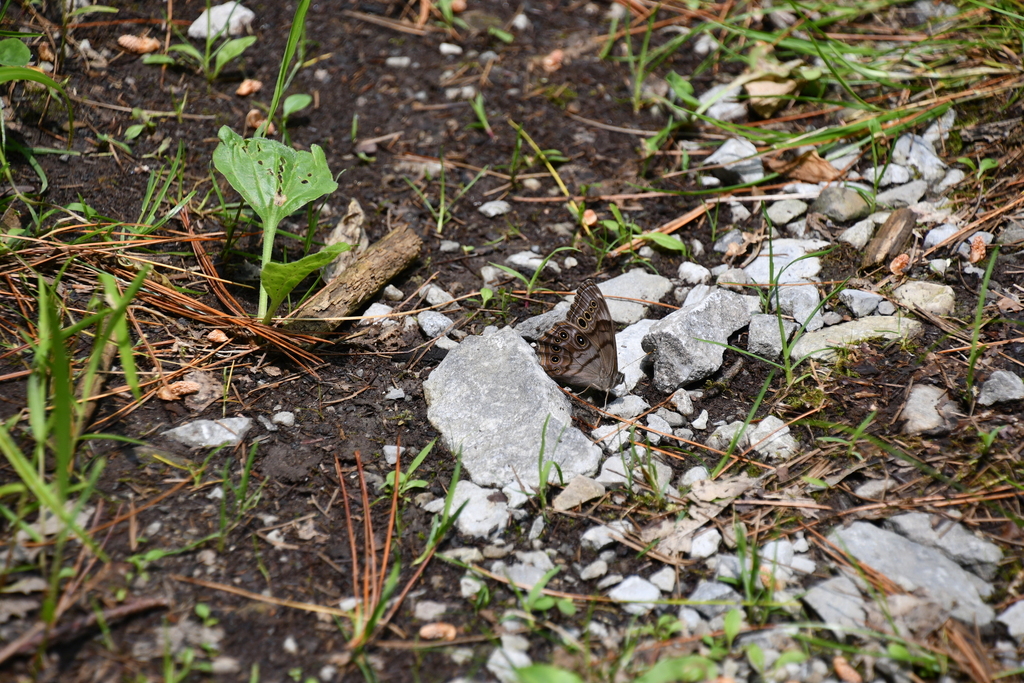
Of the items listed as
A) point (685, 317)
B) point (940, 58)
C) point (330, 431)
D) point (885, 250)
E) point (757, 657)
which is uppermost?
point (940, 58)

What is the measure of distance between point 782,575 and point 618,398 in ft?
3.43

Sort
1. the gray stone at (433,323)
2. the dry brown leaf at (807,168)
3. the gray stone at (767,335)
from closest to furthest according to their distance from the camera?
the gray stone at (767,335) → the gray stone at (433,323) → the dry brown leaf at (807,168)

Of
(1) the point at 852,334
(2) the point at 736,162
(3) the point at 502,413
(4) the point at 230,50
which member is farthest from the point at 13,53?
(1) the point at 852,334

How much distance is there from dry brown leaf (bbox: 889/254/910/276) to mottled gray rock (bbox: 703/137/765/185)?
93cm

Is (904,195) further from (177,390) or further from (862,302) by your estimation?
(177,390)

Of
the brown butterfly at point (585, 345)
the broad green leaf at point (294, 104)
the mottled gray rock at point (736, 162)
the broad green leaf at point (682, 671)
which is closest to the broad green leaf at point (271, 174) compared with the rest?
the broad green leaf at point (294, 104)

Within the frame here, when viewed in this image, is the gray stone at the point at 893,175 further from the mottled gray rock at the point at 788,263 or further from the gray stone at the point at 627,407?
the gray stone at the point at 627,407

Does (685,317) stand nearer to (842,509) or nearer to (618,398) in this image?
(618,398)

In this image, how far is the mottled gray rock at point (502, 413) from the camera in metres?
2.67

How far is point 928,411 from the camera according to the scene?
2648 mm

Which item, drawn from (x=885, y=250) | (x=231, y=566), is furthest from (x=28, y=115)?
(x=885, y=250)

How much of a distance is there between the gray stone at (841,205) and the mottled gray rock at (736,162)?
377mm

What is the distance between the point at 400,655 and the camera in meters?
2.05

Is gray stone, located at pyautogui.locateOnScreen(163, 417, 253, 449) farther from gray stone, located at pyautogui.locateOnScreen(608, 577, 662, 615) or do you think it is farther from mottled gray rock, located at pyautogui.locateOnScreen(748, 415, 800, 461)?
mottled gray rock, located at pyautogui.locateOnScreen(748, 415, 800, 461)
